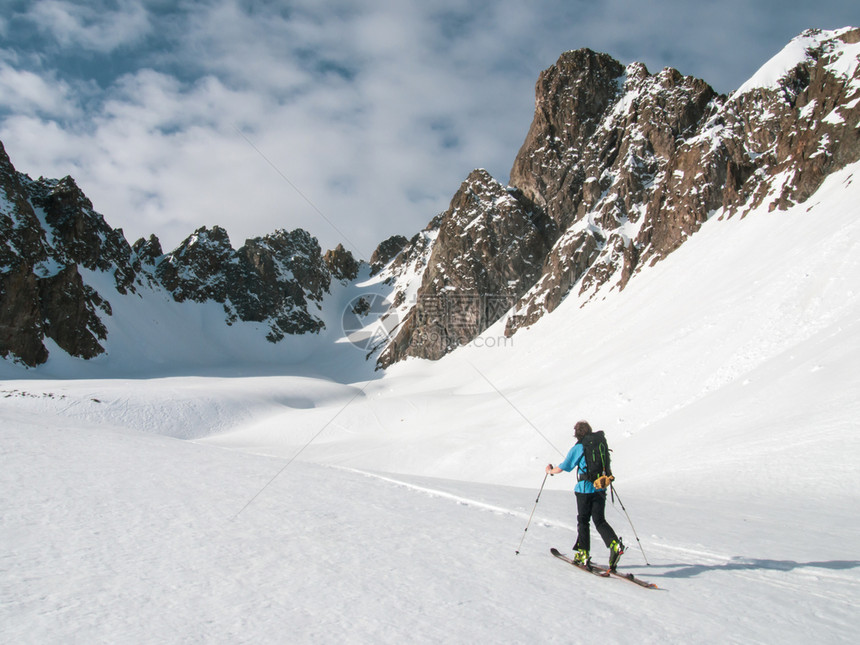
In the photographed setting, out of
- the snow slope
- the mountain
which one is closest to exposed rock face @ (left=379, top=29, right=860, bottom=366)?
the mountain

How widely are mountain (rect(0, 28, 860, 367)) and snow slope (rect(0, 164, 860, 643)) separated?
23829mm

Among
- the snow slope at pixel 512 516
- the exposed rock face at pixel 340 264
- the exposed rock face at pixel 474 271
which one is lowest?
the snow slope at pixel 512 516

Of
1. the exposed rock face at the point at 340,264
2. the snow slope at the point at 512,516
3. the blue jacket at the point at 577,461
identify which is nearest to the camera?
the snow slope at the point at 512,516

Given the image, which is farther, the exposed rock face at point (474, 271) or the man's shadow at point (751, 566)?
the exposed rock face at point (474, 271)

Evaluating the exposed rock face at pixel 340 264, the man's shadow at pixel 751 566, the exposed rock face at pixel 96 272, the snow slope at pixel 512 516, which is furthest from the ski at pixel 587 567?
the exposed rock face at pixel 340 264

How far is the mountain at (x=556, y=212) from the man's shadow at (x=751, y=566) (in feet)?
125

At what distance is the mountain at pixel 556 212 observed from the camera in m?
42.9

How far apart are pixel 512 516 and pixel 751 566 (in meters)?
3.46

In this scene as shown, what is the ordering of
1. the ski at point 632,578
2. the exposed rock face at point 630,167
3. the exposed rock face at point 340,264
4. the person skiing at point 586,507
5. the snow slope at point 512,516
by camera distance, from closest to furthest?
the snow slope at point 512,516 → the ski at point 632,578 → the person skiing at point 586,507 → the exposed rock face at point 630,167 → the exposed rock face at point 340,264

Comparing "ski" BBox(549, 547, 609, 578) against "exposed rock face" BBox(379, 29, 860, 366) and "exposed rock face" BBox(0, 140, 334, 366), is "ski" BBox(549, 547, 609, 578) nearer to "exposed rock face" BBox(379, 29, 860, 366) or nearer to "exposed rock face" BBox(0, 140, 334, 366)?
"exposed rock face" BBox(379, 29, 860, 366)

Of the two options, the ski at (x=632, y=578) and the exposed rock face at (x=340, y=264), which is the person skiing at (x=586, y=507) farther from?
the exposed rock face at (x=340, y=264)

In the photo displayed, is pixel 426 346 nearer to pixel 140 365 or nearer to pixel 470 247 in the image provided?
pixel 470 247

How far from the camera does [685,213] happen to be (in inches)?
1908

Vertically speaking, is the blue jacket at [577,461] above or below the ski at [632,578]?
above
